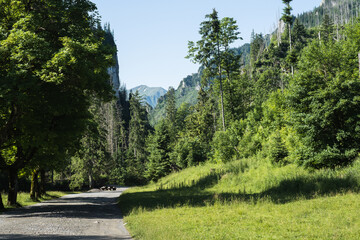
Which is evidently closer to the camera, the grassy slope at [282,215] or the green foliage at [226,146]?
the grassy slope at [282,215]

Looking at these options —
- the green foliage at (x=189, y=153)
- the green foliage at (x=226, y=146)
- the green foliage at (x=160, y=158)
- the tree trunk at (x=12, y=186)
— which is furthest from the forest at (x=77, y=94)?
the green foliage at (x=160, y=158)

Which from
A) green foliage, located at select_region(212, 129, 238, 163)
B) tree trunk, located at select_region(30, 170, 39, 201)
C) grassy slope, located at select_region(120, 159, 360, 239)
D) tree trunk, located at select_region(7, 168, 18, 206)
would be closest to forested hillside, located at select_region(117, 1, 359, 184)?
green foliage, located at select_region(212, 129, 238, 163)

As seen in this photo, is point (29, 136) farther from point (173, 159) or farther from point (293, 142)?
point (173, 159)

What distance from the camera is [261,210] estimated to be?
41.2 ft

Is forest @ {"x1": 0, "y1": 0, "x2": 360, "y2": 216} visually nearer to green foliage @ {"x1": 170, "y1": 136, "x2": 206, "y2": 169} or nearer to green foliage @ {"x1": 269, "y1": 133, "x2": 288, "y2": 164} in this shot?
green foliage @ {"x1": 269, "y1": 133, "x2": 288, "y2": 164}

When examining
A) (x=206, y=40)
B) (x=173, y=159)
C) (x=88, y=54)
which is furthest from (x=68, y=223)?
(x=173, y=159)

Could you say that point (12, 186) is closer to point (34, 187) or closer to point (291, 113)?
point (34, 187)

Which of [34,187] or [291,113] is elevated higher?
[291,113]

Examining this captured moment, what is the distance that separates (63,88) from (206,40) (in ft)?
87.0

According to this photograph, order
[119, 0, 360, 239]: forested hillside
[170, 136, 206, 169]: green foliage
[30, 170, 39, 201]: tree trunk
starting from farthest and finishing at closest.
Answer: [170, 136, 206, 169]: green foliage < [30, 170, 39, 201]: tree trunk < [119, 0, 360, 239]: forested hillside

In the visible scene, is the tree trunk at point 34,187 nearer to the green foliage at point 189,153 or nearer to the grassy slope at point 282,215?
the grassy slope at point 282,215

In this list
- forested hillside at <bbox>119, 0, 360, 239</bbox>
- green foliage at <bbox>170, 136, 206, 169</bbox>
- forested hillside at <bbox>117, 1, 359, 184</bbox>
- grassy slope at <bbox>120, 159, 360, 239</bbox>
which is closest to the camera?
grassy slope at <bbox>120, 159, 360, 239</bbox>

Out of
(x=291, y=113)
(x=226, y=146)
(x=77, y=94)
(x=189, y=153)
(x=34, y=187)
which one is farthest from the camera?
(x=189, y=153)

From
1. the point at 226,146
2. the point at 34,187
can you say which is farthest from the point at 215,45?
the point at 34,187
